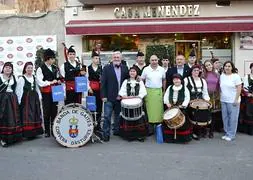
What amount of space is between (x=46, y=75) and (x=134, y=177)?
131 inches

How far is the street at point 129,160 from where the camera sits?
5.61 meters

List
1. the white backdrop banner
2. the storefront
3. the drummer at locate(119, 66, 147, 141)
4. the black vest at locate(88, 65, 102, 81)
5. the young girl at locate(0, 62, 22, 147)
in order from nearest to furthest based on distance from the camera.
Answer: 1. the young girl at locate(0, 62, 22, 147)
2. the drummer at locate(119, 66, 147, 141)
3. the black vest at locate(88, 65, 102, 81)
4. the storefront
5. the white backdrop banner

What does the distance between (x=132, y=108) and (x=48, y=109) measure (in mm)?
1856

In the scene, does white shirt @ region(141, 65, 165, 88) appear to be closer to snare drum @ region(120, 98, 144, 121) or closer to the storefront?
snare drum @ region(120, 98, 144, 121)

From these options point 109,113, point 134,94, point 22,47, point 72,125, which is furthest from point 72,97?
point 22,47

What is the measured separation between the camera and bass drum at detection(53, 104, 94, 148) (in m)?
7.16

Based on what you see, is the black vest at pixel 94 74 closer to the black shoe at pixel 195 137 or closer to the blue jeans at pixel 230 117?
the black shoe at pixel 195 137

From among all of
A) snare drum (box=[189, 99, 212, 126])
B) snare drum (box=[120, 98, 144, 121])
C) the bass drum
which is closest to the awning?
snare drum (box=[189, 99, 212, 126])

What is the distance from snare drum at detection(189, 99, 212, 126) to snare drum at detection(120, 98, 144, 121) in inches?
39.7

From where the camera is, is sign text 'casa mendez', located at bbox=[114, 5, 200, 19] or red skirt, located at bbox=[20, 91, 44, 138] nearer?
red skirt, located at bbox=[20, 91, 44, 138]

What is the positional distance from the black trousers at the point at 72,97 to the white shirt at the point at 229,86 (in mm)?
2943

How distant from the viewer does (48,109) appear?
8070 mm

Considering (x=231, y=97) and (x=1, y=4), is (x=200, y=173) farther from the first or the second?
(x=1, y=4)

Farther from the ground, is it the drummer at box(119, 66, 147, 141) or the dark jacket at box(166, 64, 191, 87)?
the dark jacket at box(166, 64, 191, 87)
